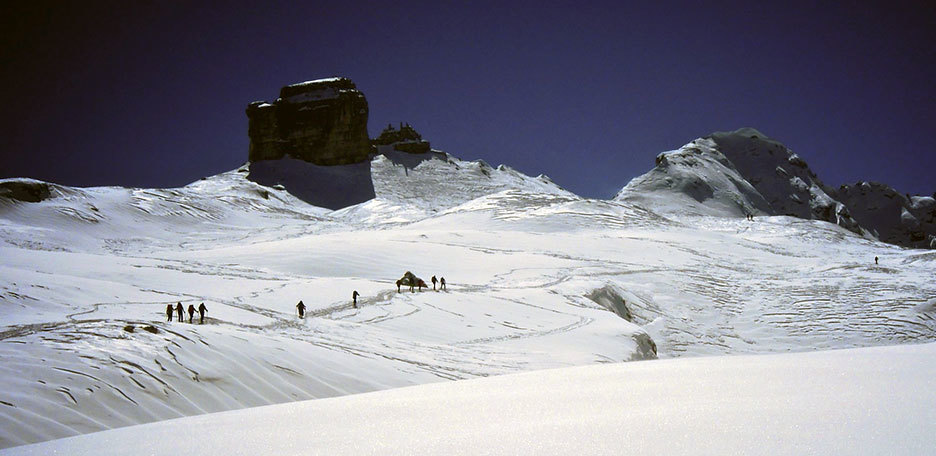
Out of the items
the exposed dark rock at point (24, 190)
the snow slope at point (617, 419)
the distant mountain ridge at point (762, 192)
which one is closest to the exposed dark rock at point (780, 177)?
the distant mountain ridge at point (762, 192)

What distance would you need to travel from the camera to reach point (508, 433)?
4.69 m

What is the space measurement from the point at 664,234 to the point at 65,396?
59176 mm

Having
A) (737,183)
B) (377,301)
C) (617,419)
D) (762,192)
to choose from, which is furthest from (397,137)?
(617,419)

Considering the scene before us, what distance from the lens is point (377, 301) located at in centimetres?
2617

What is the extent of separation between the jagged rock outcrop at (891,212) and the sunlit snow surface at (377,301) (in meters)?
97.5

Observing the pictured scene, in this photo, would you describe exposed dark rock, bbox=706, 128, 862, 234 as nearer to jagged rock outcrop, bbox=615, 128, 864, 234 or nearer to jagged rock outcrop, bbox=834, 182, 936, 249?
jagged rock outcrop, bbox=615, 128, 864, 234

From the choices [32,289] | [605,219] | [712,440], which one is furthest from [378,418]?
[605,219]

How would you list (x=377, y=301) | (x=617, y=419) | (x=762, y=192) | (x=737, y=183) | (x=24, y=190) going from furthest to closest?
(x=762, y=192) → (x=737, y=183) → (x=24, y=190) → (x=377, y=301) → (x=617, y=419)

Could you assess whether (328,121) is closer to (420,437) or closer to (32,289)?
(32,289)

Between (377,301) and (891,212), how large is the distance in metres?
174

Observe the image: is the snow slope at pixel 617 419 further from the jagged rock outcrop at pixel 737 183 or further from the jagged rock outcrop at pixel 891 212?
the jagged rock outcrop at pixel 891 212

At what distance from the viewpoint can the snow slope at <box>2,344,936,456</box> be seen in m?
4.10

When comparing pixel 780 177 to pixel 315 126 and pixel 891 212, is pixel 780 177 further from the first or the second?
pixel 315 126

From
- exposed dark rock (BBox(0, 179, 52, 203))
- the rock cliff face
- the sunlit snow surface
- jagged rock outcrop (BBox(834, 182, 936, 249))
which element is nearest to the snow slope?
the sunlit snow surface
